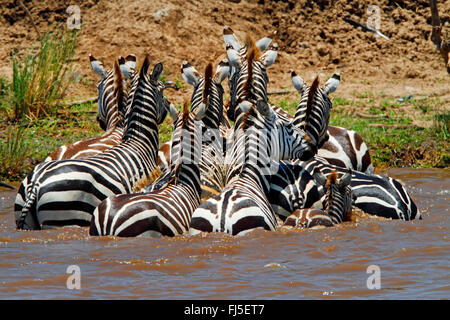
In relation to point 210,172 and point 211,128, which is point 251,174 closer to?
point 210,172

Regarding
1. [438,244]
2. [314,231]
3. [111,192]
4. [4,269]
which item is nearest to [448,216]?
[438,244]

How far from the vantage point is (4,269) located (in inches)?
226

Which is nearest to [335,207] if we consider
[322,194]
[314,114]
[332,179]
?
[332,179]

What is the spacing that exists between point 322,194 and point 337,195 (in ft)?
1.95

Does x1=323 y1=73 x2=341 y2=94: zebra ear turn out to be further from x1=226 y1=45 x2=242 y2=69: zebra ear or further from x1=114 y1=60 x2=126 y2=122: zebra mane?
x1=114 y1=60 x2=126 y2=122: zebra mane

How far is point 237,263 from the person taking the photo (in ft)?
19.2

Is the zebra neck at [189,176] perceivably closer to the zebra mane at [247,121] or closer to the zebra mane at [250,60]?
the zebra mane at [247,121]

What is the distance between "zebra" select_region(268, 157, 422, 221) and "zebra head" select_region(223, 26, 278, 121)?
34.4 inches

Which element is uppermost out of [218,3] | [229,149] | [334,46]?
[218,3]

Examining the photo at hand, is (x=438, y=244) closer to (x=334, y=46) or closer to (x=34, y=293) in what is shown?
(x=34, y=293)

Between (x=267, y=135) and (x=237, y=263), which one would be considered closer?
(x=237, y=263)

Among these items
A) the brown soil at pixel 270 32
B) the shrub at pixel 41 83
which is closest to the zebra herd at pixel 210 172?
the shrub at pixel 41 83

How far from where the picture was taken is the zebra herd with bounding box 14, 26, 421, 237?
6375mm
